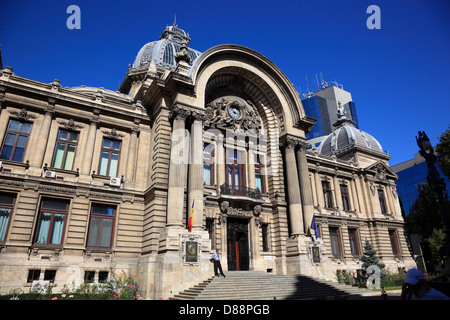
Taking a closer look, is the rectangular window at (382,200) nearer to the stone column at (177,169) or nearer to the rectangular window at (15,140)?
the stone column at (177,169)

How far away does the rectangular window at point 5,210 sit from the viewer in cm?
1590

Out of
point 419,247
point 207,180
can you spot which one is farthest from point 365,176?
point 207,180

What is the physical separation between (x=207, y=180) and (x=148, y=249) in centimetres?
686

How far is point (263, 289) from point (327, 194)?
18.9 meters

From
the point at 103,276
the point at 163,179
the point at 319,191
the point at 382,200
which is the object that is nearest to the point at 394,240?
the point at 382,200

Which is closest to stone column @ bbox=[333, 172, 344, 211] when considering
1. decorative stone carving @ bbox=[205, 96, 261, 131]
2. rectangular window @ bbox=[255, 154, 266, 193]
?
rectangular window @ bbox=[255, 154, 266, 193]

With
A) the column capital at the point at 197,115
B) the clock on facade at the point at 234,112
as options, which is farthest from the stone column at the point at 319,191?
the column capital at the point at 197,115

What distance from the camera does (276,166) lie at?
80.2 feet

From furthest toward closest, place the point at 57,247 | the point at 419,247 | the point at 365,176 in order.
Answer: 1. the point at 419,247
2. the point at 365,176
3. the point at 57,247

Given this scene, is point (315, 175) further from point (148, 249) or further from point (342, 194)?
point (148, 249)

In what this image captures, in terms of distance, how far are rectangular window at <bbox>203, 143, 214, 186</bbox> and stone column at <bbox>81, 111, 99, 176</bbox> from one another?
7951mm

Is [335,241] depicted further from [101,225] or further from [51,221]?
[51,221]

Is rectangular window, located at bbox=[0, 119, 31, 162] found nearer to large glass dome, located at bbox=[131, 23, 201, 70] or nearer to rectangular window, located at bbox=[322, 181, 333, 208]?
large glass dome, located at bbox=[131, 23, 201, 70]
